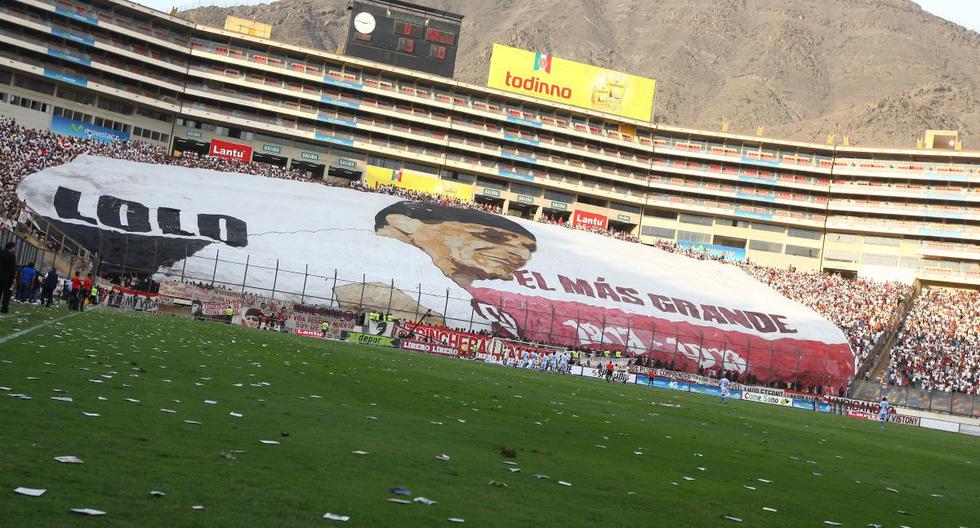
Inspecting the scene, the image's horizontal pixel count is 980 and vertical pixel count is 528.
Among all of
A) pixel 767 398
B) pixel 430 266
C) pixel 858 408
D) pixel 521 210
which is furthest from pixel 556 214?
pixel 858 408

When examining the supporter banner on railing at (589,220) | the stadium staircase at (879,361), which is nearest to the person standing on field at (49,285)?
the stadium staircase at (879,361)

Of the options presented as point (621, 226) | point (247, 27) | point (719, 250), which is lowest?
point (719, 250)

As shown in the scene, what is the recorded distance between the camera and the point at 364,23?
113250mm

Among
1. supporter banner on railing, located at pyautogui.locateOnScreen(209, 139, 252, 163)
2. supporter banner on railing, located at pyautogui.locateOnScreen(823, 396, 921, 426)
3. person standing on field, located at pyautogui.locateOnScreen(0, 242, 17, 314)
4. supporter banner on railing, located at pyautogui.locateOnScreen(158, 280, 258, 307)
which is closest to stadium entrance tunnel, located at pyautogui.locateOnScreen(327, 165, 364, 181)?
supporter banner on railing, located at pyautogui.locateOnScreen(209, 139, 252, 163)

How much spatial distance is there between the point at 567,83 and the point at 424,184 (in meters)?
25.3

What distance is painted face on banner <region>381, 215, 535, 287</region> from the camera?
237ft

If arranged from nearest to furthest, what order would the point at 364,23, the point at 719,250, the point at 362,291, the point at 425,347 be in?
the point at 425,347 → the point at 362,291 → the point at 364,23 → the point at 719,250

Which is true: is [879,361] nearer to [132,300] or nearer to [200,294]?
[200,294]

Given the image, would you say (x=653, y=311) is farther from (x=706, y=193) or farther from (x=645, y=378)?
(x=706, y=193)

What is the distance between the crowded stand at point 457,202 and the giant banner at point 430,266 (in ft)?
9.74

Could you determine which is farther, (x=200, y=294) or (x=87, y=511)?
(x=200, y=294)

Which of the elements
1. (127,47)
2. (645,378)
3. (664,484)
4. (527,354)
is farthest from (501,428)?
(127,47)

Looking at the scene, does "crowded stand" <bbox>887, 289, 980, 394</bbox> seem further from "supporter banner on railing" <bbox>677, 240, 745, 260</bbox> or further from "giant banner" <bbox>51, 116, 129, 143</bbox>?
"giant banner" <bbox>51, 116, 129, 143</bbox>

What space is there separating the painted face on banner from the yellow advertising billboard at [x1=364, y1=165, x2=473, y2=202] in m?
26.1
